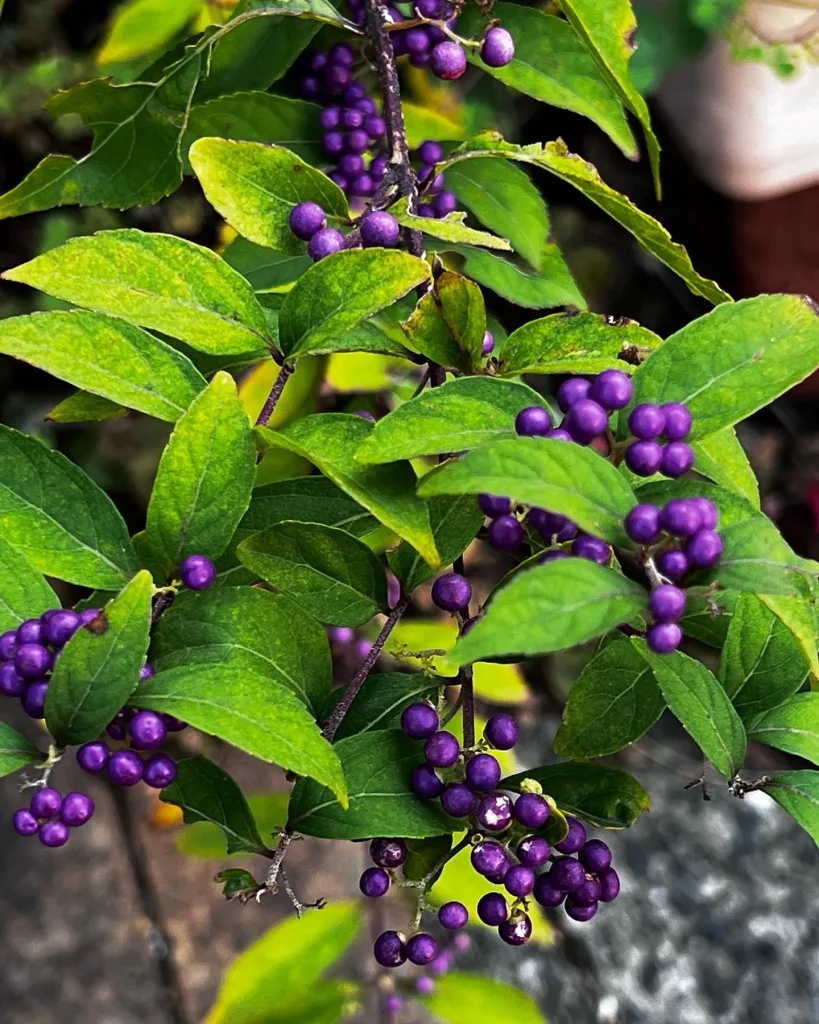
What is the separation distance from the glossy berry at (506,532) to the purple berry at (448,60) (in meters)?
0.21

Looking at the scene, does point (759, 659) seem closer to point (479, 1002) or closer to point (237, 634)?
point (237, 634)

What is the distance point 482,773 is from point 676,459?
125mm

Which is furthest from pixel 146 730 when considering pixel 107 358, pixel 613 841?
pixel 613 841

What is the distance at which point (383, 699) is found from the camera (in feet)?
1.33

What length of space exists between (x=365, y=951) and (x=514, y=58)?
0.88 m

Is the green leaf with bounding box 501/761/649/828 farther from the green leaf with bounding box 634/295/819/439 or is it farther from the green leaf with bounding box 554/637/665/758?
the green leaf with bounding box 634/295/819/439

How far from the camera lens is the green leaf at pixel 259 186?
38 cm

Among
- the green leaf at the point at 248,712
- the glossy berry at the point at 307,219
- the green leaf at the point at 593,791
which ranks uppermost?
the glossy berry at the point at 307,219

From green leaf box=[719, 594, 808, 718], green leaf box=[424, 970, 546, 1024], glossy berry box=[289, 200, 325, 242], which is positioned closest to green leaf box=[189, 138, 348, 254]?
glossy berry box=[289, 200, 325, 242]

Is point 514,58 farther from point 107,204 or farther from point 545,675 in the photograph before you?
point 545,675

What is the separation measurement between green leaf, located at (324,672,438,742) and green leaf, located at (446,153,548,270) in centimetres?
21

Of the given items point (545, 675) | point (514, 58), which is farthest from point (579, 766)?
point (545, 675)

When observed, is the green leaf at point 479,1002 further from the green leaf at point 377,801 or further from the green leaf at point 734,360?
the green leaf at point 734,360

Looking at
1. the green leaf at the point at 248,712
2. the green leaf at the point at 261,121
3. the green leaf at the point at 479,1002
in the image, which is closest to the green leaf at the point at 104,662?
the green leaf at the point at 248,712
